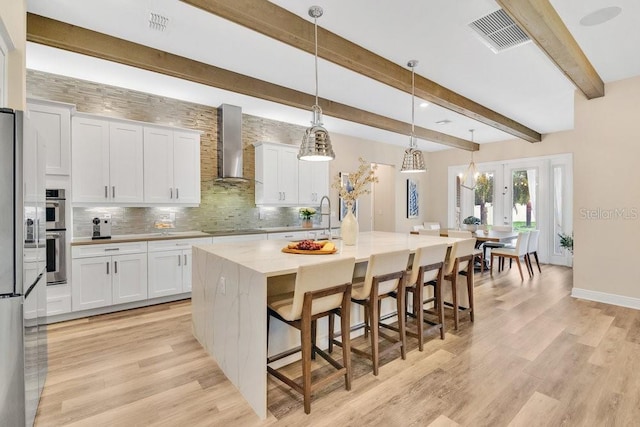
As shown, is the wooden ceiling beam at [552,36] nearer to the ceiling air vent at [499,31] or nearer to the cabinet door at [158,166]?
the ceiling air vent at [499,31]

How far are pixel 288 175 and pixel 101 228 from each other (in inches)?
113

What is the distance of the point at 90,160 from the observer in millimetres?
3811

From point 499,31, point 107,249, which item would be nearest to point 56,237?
point 107,249

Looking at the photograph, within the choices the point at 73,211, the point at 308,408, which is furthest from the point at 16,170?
the point at 73,211

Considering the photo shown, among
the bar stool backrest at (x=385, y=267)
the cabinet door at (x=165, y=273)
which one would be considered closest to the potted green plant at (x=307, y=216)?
the cabinet door at (x=165, y=273)

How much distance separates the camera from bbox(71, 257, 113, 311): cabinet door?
3.53 meters

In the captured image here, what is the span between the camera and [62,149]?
11.5 ft

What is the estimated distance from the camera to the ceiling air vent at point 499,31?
263cm

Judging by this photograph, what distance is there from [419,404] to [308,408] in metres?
0.72

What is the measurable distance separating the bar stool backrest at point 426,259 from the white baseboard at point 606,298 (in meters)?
2.83

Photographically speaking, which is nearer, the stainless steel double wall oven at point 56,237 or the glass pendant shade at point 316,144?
the glass pendant shade at point 316,144

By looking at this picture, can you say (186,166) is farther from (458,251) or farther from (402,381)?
(402,381)

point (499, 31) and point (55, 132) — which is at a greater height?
point (499, 31)

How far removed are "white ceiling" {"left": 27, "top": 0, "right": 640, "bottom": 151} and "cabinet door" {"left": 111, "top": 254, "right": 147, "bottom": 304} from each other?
2202mm
